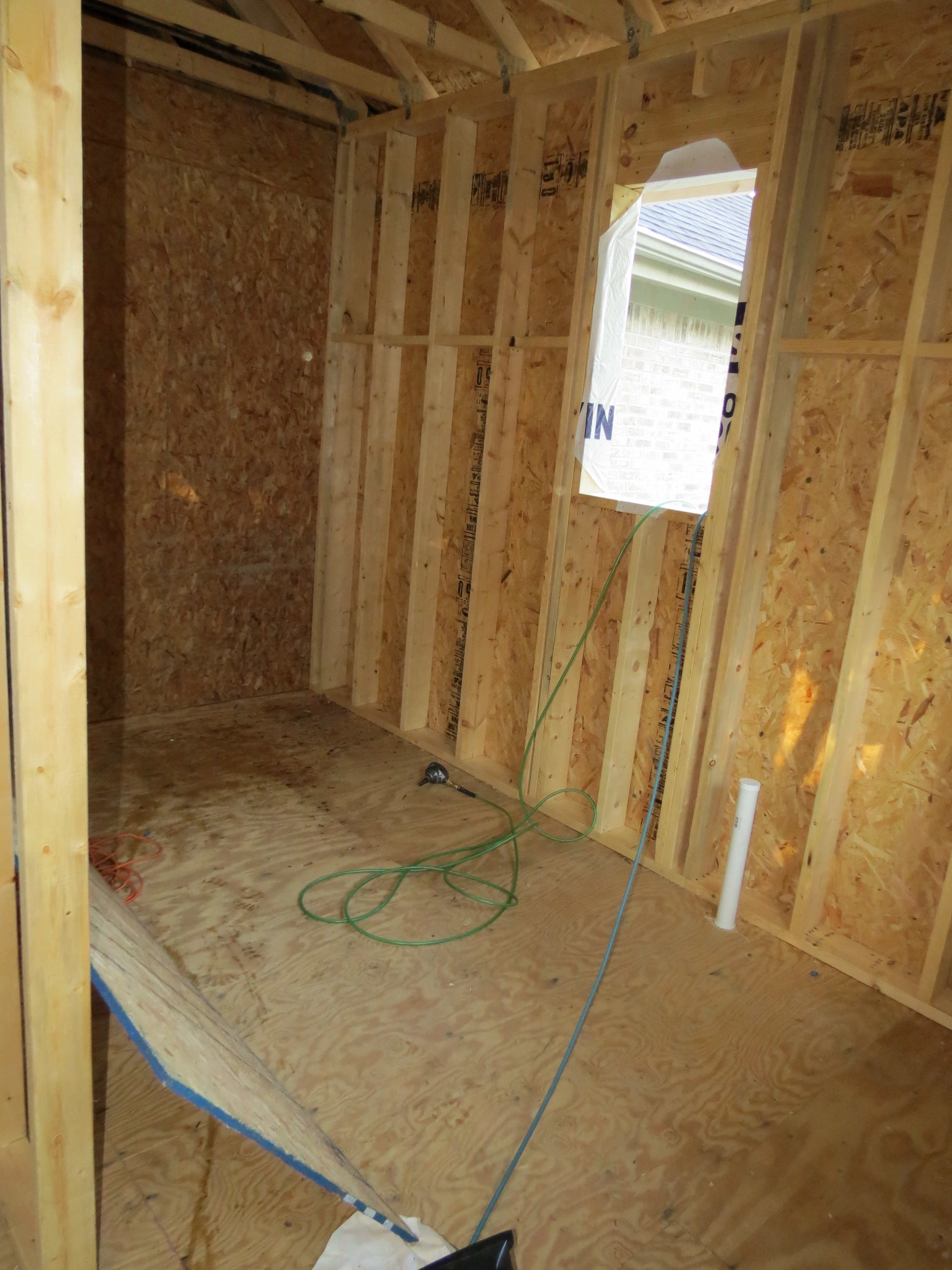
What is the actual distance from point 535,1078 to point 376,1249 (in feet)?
2.15

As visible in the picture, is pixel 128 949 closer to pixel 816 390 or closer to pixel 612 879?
pixel 612 879

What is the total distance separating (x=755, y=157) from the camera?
307 cm

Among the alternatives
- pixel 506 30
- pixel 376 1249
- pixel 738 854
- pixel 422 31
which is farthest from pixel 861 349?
pixel 376 1249

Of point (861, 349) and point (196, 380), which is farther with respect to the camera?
point (196, 380)

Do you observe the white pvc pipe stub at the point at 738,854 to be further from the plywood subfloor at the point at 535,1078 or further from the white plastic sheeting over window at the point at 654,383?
the white plastic sheeting over window at the point at 654,383

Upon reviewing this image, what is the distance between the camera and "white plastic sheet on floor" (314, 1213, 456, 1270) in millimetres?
1812

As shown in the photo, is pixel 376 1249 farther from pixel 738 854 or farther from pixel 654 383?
pixel 654 383

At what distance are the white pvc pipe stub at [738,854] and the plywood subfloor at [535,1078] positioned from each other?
0.08 metres

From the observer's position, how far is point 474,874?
3400 mm

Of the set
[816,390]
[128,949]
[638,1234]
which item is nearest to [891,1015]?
[638,1234]

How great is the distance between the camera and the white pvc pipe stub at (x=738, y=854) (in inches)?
122

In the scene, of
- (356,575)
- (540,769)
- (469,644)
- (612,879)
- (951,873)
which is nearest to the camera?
(951,873)

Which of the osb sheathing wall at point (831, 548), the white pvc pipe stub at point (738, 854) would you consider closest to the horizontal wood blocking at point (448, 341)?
the osb sheathing wall at point (831, 548)

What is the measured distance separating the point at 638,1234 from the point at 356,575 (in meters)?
3.78
